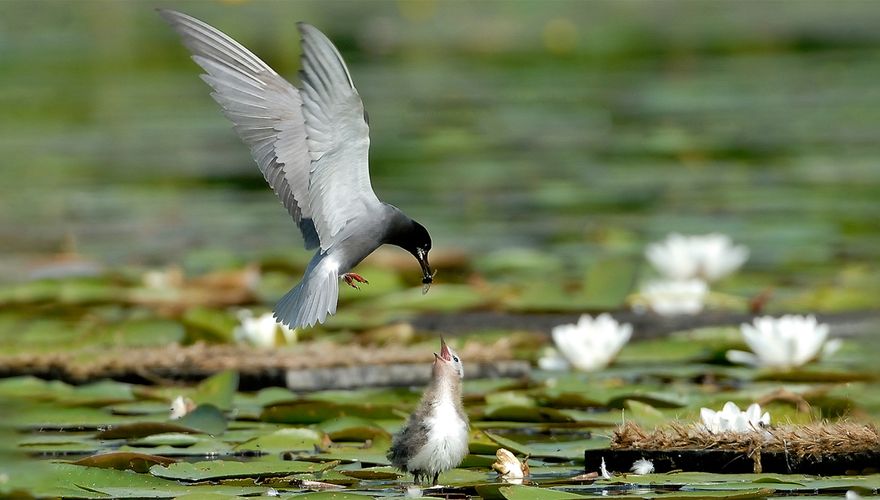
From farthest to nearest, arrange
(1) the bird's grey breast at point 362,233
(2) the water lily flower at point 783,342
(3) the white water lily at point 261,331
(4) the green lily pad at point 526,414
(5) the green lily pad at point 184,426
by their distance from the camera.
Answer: (3) the white water lily at point 261,331 → (2) the water lily flower at point 783,342 → (4) the green lily pad at point 526,414 → (5) the green lily pad at point 184,426 → (1) the bird's grey breast at point 362,233

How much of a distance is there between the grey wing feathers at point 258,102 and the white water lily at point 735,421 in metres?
1.32

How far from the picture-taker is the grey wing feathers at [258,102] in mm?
4762

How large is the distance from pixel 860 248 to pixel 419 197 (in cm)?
383

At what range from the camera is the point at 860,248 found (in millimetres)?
8820

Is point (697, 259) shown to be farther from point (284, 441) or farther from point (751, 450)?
point (751, 450)

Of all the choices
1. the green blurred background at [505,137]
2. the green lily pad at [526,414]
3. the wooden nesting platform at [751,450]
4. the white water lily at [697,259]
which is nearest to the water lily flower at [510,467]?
the wooden nesting platform at [751,450]

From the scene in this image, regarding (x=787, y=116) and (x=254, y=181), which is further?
(x=787, y=116)

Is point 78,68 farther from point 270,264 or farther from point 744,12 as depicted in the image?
point 270,264

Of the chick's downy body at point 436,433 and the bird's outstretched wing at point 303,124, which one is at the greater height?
the bird's outstretched wing at point 303,124

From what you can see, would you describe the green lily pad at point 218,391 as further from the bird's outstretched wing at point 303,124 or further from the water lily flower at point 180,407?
the bird's outstretched wing at point 303,124

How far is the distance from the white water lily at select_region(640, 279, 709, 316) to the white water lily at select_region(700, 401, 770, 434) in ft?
8.30

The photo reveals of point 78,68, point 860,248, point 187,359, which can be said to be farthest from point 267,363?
point 78,68

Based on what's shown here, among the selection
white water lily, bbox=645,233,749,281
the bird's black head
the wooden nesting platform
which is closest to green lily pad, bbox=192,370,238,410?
the bird's black head

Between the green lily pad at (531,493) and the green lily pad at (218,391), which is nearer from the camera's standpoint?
the green lily pad at (531,493)
